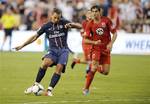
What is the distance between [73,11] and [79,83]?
Answer: 55.4ft

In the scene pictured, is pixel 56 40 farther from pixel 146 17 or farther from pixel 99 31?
pixel 146 17

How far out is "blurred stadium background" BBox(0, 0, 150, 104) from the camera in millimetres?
16578

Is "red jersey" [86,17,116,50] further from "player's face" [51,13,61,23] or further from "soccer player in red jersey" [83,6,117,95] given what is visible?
"player's face" [51,13,61,23]

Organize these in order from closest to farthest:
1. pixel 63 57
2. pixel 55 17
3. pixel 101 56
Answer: pixel 55 17 < pixel 63 57 < pixel 101 56

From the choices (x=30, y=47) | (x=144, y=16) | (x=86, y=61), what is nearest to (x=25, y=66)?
(x=86, y=61)

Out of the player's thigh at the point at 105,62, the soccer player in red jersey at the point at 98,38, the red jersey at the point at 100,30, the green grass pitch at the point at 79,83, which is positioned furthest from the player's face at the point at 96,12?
the green grass pitch at the point at 79,83

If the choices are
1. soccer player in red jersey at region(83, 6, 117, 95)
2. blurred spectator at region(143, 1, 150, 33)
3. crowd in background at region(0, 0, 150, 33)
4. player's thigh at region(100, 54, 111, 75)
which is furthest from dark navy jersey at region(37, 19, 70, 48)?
blurred spectator at region(143, 1, 150, 33)

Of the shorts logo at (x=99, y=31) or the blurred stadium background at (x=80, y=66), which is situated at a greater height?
the shorts logo at (x=99, y=31)

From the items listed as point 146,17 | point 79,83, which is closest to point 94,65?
point 79,83

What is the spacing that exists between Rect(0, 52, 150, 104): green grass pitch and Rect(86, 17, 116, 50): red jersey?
4.49ft

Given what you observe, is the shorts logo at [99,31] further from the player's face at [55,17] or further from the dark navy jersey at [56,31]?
the player's face at [55,17]

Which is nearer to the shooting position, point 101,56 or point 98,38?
point 98,38

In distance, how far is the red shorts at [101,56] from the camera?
1728 centimetres

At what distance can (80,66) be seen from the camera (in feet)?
93.6
